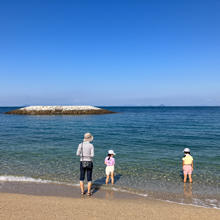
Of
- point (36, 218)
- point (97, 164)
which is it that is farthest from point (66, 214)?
point (97, 164)

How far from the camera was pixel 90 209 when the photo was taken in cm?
621

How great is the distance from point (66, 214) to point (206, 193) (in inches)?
231

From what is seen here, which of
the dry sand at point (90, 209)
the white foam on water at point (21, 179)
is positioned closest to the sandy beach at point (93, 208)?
Answer: the dry sand at point (90, 209)

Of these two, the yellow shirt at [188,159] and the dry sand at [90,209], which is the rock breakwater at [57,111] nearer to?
the yellow shirt at [188,159]

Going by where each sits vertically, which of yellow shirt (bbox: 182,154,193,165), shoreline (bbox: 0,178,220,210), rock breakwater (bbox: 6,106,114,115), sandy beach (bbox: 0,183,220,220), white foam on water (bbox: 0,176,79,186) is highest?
rock breakwater (bbox: 6,106,114,115)

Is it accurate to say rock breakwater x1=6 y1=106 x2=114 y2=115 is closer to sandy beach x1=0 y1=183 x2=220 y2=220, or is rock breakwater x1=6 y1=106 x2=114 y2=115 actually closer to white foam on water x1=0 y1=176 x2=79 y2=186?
white foam on water x1=0 y1=176 x2=79 y2=186

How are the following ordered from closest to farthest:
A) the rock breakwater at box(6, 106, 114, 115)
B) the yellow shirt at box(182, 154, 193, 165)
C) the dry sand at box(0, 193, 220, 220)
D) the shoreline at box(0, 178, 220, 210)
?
the dry sand at box(0, 193, 220, 220) < the shoreline at box(0, 178, 220, 210) < the yellow shirt at box(182, 154, 193, 165) < the rock breakwater at box(6, 106, 114, 115)

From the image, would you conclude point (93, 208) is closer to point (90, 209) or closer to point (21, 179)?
point (90, 209)

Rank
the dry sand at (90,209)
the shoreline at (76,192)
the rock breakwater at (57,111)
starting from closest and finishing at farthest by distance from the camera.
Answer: the dry sand at (90,209), the shoreline at (76,192), the rock breakwater at (57,111)

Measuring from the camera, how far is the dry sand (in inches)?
226

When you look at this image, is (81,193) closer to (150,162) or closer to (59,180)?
(59,180)

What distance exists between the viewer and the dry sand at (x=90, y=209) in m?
5.73

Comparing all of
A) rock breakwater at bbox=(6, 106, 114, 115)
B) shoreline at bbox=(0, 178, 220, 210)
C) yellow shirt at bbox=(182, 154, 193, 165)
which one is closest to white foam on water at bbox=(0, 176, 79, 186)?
shoreline at bbox=(0, 178, 220, 210)

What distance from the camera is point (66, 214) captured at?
5.79m
